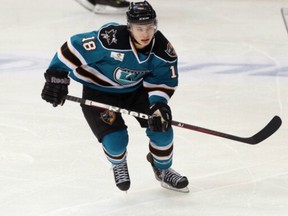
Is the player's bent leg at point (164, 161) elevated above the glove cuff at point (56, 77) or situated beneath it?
situated beneath

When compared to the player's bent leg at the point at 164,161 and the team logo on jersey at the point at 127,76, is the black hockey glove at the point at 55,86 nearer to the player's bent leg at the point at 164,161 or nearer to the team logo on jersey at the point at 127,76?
the team logo on jersey at the point at 127,76

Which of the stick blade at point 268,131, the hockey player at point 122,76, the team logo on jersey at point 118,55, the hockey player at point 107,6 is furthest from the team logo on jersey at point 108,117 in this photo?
the hockey player at point 107,6

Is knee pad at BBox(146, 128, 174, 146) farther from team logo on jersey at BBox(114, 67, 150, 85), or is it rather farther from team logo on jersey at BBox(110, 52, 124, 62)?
team logo on jersey at BBox(110, 52, 124, 62)

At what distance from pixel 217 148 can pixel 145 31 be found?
37.7 inches

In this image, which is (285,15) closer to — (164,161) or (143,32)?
(164,161)

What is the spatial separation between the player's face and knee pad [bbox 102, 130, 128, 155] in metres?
0.36

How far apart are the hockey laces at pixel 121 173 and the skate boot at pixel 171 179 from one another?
0.61 ft

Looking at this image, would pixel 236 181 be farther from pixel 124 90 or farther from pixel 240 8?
pixel 240 8

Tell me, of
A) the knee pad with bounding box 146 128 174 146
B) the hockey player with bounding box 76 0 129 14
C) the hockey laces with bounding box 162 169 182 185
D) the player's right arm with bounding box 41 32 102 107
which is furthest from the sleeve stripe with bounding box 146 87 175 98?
the hockey player with bounding box 76 0 129 14

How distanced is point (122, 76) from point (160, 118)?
8.5 inches

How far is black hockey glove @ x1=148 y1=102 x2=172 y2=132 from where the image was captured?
8.23 ft

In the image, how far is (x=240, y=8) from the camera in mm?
6492

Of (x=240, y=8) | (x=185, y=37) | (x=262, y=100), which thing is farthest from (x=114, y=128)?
(x=240, y=8)

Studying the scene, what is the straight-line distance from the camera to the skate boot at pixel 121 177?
263 cm
